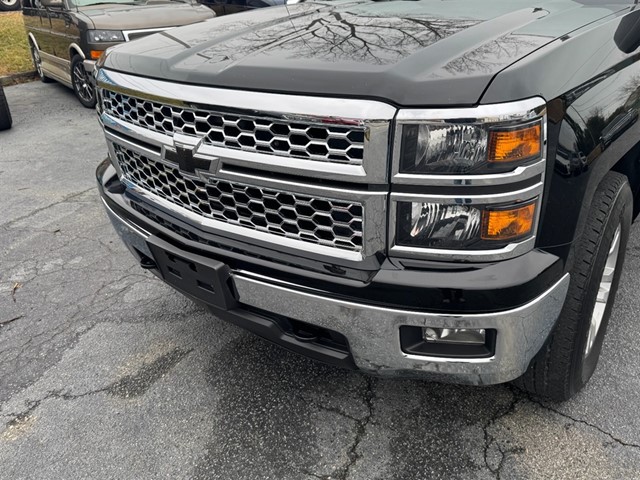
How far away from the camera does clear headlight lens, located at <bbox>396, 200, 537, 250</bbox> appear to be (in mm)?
1519

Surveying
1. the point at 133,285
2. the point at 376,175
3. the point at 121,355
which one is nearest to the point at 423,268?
the point at 376,175

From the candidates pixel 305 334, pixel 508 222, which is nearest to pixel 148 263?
pixel 305 334

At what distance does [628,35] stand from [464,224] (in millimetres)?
1159

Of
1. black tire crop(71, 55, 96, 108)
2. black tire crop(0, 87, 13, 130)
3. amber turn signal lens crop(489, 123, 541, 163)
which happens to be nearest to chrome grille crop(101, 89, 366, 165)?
amber turn signal lens crop(489, 123, 541, 163)

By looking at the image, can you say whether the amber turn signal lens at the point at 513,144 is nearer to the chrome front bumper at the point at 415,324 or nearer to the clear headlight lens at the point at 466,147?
the clear headlight lens at the point at 466,147

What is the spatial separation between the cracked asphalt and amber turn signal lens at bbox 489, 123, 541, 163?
1.18 meters

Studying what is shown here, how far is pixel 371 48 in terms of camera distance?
5.84 feet

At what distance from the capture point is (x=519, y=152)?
1471 millimetres

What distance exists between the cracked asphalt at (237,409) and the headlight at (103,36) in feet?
14.7

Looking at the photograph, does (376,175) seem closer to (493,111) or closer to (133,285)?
(493,111)

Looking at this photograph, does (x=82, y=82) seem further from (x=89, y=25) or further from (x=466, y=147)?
(x=466, y=147)

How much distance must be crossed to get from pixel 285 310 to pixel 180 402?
2.86 feet

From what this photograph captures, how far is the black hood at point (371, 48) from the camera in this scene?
5.01ft

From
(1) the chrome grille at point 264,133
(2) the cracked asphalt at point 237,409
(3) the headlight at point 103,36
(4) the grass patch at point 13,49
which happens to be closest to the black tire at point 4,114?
(3) the headlight at point 103,36
